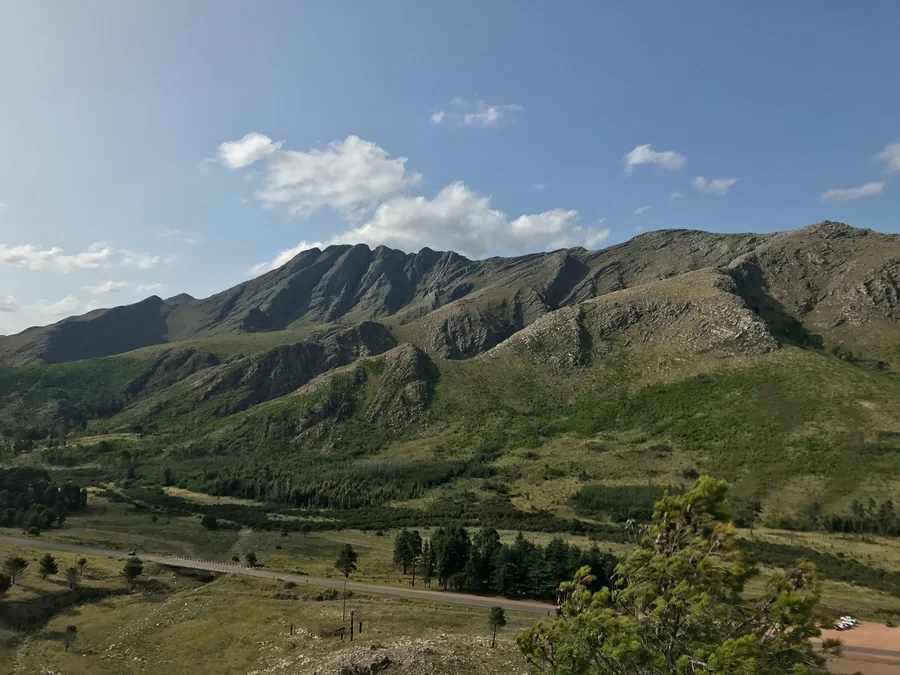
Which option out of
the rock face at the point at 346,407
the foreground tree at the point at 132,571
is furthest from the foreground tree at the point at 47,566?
the rock face at the point at 346,407

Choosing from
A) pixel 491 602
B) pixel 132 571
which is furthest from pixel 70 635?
pixel 491 602

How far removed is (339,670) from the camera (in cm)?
3575

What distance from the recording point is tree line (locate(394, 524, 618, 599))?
190 feet

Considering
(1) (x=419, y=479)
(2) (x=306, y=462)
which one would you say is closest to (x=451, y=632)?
(1) (x=419, y=479)

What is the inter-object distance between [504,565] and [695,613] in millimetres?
51595

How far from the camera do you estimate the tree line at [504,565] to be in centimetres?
5781

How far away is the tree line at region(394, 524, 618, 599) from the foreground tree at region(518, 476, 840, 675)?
45.7 m

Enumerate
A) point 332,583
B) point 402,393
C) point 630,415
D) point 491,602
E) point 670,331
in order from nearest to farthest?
point 491,602, point 332,583, point 630,415, point 670,331, point 402,393

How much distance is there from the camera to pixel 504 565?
5991 centimetres

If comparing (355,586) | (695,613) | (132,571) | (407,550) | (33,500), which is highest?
(695,613)

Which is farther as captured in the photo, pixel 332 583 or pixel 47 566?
pixel 332 583

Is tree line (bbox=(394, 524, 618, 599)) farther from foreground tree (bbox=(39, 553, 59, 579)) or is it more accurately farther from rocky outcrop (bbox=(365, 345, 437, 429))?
rocky outcrop (bbox=(365, 345, 437, 429))

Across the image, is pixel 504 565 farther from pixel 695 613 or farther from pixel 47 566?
pixel 47 566

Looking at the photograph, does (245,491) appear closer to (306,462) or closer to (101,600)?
(306,462)
